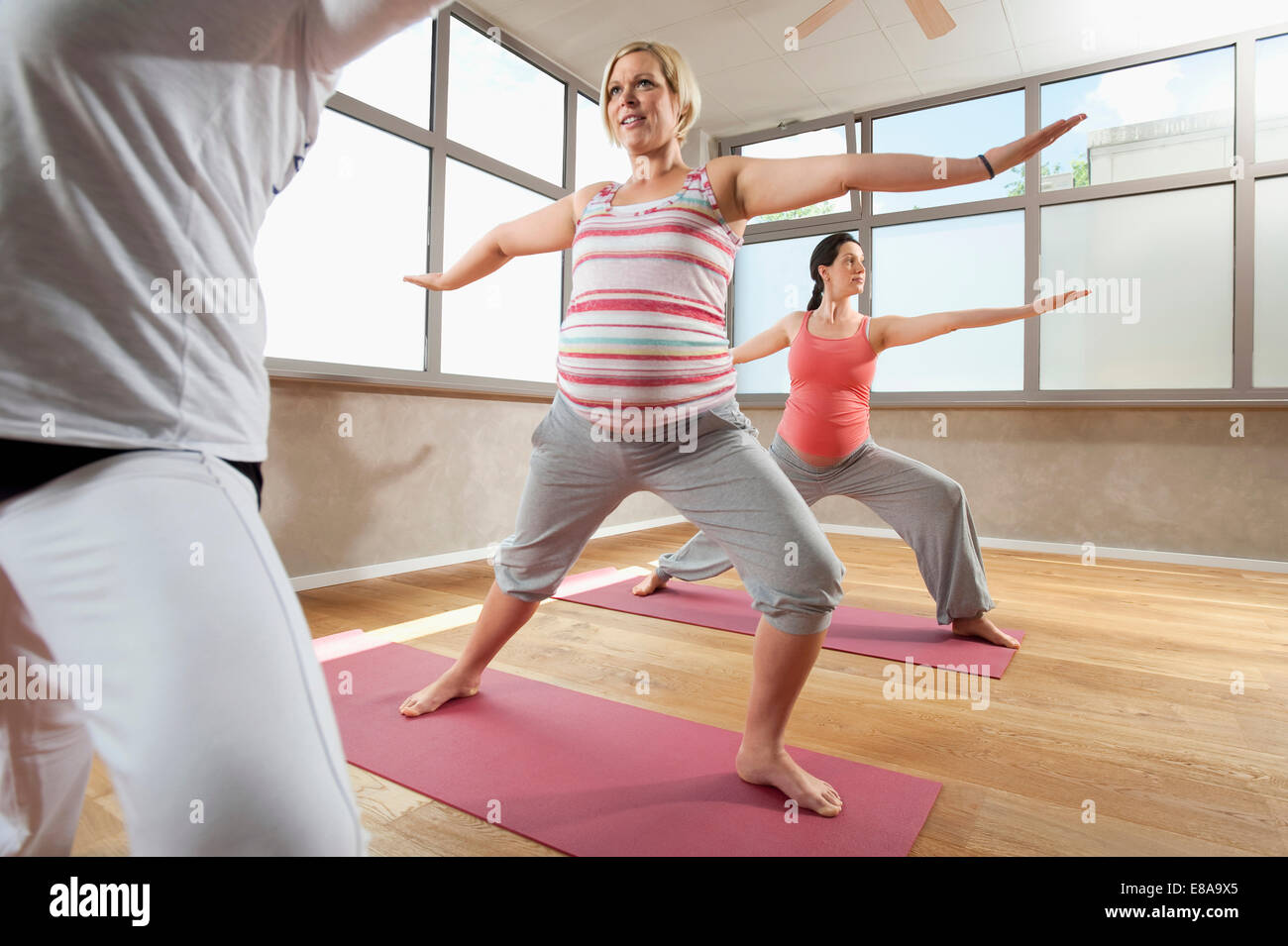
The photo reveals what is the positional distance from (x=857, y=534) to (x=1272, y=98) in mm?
3464

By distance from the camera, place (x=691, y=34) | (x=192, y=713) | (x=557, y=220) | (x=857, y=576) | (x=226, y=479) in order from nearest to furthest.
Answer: (x=192, y=713) → (x=226, y=479) → (x=557, y=220) → (x=857, y=576) → (x=691, y=34)

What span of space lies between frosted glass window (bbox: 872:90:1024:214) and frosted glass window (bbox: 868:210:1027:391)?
Result: 15 cm

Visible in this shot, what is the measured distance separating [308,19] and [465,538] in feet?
10.8

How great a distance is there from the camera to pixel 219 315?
1.83 ft

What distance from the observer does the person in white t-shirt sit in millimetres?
421

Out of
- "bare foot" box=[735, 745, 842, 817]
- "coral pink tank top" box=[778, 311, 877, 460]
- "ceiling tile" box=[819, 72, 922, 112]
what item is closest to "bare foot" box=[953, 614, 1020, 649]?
"coral pink tank top" box=[778, 311, 877, 460]

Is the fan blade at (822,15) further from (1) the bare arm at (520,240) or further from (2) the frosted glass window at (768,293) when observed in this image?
(1) the bare arm at (520,240)

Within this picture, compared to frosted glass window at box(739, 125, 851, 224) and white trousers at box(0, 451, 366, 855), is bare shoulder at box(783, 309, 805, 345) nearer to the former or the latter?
white trousers at box(0, 451, 366, 855)

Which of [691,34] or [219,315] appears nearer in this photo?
[219,315]

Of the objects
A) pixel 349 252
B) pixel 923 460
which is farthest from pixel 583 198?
pixel 923 460

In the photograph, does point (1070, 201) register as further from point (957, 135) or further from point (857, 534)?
point (857, 534)

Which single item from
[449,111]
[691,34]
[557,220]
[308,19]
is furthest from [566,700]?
[691,34]

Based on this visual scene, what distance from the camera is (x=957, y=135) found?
503 centimetres
